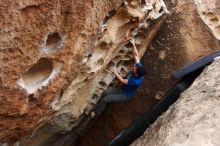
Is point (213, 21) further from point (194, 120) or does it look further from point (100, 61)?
point (194, 120)

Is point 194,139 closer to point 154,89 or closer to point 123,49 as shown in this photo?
point 123,49

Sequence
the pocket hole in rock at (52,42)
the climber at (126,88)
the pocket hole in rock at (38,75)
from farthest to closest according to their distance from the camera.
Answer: the climber at (126,88) → the pocket hole in rock at (38,75) → the pocket hole in rock at (52,42)

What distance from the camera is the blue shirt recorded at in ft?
14.7

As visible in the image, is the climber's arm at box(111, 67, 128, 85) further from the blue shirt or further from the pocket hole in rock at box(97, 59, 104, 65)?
the pocket hole in rock at box(97, 59, 104, 65)

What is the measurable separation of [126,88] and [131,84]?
0.14 meters

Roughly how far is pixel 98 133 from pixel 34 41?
8.32 ft

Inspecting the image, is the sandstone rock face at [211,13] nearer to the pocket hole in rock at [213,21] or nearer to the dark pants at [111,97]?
the pocket hole in rock at [213,21]

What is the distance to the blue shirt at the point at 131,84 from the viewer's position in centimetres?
449

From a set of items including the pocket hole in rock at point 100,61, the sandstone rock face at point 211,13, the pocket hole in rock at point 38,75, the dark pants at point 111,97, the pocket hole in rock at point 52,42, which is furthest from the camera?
the sandstone rock face at point 211,13

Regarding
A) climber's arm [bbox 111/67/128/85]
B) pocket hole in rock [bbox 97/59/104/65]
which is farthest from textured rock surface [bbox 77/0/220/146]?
pocket hole in rock [bbox 97/59/104/65]

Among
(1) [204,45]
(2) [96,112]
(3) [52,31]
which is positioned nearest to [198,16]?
(1) [204,45]

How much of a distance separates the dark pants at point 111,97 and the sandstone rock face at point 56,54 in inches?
7.0

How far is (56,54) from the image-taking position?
3379mm

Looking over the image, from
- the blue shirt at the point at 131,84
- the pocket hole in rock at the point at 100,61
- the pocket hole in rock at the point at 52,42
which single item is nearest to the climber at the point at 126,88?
the blue shirt at the point at 131,84
